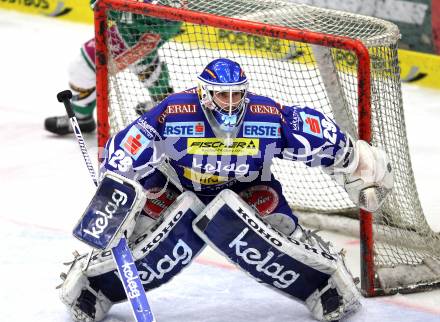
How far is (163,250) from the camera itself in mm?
4141

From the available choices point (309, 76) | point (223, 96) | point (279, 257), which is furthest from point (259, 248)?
point (309, 76)

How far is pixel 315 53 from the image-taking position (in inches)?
197

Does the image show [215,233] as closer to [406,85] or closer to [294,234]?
[294,234]

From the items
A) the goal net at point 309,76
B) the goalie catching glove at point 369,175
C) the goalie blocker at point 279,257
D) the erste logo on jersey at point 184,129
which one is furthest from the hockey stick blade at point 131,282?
the goalie catching glove at point 369,175

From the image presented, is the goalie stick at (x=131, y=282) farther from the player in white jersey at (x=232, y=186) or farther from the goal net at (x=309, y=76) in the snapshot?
the goal net at (x=309, y=76)

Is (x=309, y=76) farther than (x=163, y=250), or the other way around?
(x=309, y=76)

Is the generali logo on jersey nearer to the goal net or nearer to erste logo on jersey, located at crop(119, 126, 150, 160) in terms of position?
erste logo on jersey, located at crop(119, 126, 150, 160)

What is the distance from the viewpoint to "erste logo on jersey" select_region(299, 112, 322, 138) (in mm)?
4184

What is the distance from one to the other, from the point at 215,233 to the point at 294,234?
0.36 metres

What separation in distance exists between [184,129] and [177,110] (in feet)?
0.24

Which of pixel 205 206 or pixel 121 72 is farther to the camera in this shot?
pixel 121 72

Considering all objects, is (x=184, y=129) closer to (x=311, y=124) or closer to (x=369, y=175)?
(x=311, y=124)

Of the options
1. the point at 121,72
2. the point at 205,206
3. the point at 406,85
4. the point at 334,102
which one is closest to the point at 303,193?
the point at 334,102

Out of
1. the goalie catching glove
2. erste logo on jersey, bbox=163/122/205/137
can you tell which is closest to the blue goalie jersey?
erste logo on jersey, bbox=163/122/205/137
